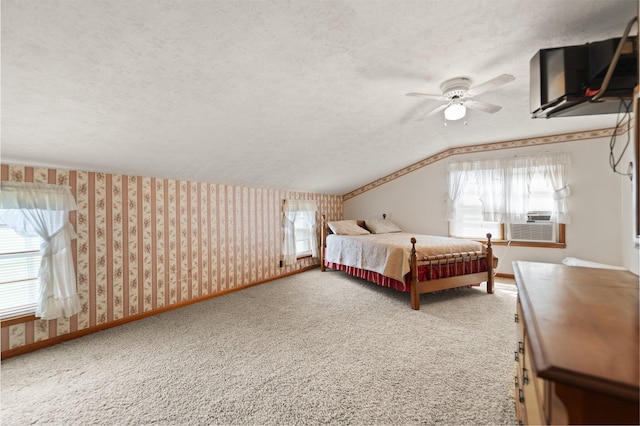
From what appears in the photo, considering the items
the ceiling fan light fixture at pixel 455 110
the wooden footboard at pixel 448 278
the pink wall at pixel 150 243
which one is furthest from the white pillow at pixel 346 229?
the ceiling fan light fixture at pixel 455 110

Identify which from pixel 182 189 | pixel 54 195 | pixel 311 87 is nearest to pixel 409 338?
pixel 311 87

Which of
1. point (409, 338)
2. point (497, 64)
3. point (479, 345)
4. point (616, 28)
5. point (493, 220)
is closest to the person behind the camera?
point (616, 28)

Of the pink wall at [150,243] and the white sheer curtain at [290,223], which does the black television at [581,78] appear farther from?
the white sheer curtain at [290,223]

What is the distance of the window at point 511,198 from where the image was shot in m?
4.03

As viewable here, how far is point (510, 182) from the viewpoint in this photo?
4.32 metres

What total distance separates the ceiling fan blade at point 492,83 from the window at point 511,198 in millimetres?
2644

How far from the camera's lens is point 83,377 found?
1.96 meters

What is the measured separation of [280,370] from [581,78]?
101 inches

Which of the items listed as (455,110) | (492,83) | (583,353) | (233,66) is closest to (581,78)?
(492,83)

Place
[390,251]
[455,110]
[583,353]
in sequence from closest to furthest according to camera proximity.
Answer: [583,353] < [455,110] < [390,251]

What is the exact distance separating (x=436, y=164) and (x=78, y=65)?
4.97 meters

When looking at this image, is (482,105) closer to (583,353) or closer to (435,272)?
(435,272)

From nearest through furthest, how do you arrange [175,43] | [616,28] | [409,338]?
[175,43] → [616,28] → [409,338]

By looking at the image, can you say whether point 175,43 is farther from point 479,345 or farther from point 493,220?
point 493,220
